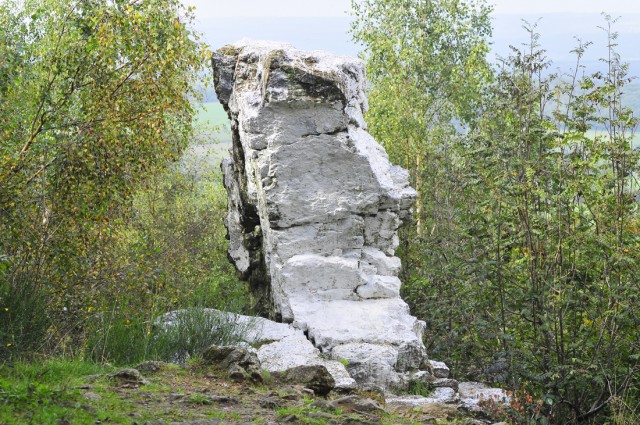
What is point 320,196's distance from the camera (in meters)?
10.5

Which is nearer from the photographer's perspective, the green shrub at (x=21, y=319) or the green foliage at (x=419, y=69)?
the green shrub at (x=21, y=319)

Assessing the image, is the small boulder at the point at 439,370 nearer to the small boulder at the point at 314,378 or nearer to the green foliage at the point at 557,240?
the green foliage at the point at 557,240

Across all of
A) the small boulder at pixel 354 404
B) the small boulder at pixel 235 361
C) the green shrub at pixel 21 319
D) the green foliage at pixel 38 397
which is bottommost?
the small boulder at pixel 354 404

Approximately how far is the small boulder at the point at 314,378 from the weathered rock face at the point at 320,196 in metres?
2.01

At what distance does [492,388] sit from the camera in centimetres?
935

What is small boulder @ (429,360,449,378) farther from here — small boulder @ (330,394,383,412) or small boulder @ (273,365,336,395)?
small boulder @ (330,394,383,412)

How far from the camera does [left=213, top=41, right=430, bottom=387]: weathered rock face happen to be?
10234mm

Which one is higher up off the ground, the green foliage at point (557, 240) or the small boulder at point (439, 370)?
the green foliage at point (557, 240)

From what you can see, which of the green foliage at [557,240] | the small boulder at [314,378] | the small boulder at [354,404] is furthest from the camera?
the green foliage at [557,240]

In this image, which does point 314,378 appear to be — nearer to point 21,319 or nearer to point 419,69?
point 21,319

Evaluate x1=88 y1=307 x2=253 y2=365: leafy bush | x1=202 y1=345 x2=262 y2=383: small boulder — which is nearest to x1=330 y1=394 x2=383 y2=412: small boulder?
x1=202 y1=345 x2=262 y2=383: small boulder

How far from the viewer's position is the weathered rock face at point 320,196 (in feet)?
33.6

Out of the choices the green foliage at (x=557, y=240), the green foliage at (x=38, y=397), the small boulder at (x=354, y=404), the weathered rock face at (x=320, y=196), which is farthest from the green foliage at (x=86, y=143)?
the green foliage at (x=557, y=240)

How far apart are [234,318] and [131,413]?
333cm
